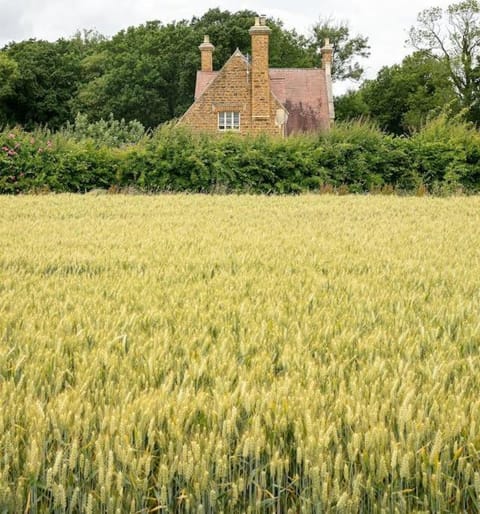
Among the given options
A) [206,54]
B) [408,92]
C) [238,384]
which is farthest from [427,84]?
[238,384]

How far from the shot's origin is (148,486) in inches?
63.7

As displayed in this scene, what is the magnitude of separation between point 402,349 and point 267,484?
1173 millimetres

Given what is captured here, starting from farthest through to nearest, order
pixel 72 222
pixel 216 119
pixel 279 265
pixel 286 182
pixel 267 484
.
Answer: pixel 216 119
pixel 286 182
pixel 72 222
pixel 279 265
pixel 267 484

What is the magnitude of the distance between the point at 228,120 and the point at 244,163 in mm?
15413

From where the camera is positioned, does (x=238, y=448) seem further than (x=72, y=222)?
No

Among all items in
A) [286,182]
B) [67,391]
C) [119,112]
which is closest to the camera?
[67,391]

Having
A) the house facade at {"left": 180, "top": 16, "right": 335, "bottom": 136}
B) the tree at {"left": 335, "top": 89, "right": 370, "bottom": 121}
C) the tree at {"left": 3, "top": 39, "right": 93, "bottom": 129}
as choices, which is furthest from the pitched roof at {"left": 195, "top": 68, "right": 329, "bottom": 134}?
the tree at {"left": 3, "top": 39, "right": 93, "bottom": 129}

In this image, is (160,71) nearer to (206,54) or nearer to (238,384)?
(206,54)

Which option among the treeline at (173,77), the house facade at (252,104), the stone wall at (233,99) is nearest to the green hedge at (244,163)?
the house facade at (252,104)

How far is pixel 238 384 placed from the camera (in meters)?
2.08

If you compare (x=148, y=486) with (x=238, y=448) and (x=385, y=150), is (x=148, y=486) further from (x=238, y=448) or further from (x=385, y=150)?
(x=385, y=150)

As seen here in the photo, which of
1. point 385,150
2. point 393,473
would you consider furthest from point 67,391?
point 385,150

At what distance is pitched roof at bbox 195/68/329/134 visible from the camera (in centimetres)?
3353

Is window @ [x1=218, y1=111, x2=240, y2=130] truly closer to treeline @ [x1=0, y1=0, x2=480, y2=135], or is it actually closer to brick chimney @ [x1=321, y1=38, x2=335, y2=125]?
brick chimney @ [x1=321, y1=38, x2=335, y2=125]
